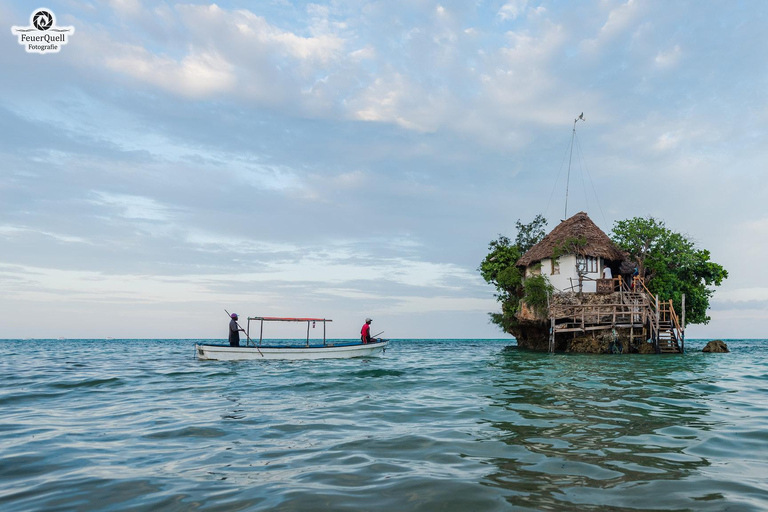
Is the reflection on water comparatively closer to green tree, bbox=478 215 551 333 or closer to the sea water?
the sea water

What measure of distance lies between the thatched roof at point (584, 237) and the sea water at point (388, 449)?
72.8ft

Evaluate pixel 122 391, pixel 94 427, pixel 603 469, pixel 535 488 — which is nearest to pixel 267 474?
pixel 535 488

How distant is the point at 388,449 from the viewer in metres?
6.77

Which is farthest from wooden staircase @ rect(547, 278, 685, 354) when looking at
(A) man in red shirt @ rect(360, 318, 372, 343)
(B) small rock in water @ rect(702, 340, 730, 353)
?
(A) man in red shirt @ rect(360, 318, 372, 343)

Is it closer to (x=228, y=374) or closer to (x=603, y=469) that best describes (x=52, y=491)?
(x=603, y=469)

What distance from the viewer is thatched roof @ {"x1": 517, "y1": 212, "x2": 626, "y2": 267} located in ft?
113

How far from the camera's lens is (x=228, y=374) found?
58.5ft

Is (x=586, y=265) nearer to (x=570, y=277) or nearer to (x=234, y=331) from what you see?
(x=570, y=277)

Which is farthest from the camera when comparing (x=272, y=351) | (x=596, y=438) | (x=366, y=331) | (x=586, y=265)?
(x=586, y=265)

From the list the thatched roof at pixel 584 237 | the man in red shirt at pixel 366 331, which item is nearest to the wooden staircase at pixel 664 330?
the thatched roof at pixel 584 237

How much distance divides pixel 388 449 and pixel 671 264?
40.6 m

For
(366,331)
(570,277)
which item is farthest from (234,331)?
(570,277)

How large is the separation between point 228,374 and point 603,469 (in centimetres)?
1486

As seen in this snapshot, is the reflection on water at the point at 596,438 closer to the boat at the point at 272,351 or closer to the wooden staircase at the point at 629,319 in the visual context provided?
the boat at the point at 272,351
